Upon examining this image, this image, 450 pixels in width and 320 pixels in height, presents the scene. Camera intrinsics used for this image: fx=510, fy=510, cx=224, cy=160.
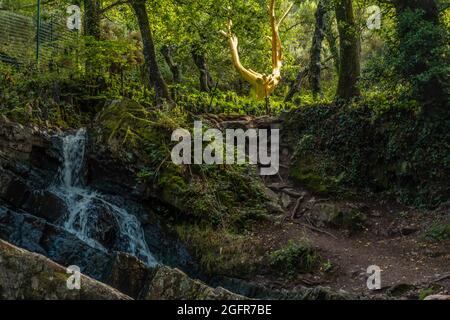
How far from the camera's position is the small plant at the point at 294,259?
33.8ft

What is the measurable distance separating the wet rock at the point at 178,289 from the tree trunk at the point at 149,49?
11193mm

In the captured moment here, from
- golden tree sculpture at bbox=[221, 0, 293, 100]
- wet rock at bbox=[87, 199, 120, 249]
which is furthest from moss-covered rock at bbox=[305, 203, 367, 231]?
golden tree sculpture at bbox=[221, 0, 293, 100]

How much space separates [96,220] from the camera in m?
11.7

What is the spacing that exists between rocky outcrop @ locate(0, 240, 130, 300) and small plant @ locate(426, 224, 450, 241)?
7.63 m

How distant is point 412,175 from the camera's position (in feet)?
41.8

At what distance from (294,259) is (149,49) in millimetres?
9137

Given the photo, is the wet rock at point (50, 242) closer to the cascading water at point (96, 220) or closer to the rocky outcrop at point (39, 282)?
A: the cascading water at point (96, 220)

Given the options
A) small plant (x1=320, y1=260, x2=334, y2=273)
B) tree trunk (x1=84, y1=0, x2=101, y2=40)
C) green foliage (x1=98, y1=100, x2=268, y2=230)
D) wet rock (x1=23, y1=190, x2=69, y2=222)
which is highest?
tree trunk (x1=84, y1=0, x2=101, y2=40)

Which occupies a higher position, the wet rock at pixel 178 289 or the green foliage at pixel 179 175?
the green foliage at pixel 179 175

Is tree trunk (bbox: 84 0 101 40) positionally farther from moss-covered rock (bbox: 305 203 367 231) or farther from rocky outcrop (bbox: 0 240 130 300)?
rocky outcrop (bbox: 0 240 130 300)

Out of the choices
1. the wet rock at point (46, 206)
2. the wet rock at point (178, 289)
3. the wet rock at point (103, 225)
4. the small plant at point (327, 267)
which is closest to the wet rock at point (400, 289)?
the small plant at point (327, 267)

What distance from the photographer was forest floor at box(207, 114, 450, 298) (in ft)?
30.1
